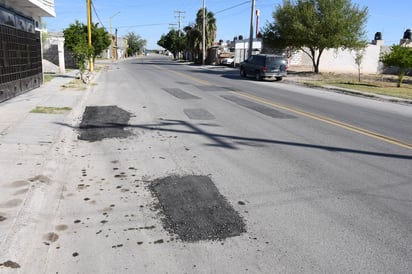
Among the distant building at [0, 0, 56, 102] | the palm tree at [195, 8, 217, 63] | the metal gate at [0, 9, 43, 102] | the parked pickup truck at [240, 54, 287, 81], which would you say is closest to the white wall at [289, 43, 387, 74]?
the palm tree at [195, 8, 217, 63]

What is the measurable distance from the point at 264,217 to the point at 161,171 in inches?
83.2

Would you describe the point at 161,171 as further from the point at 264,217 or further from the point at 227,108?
the point at 227,108

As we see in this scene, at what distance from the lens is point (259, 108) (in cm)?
1266

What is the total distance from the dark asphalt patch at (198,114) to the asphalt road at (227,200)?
1218 mm

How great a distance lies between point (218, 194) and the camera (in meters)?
4.90

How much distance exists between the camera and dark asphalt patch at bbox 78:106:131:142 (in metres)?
8.23

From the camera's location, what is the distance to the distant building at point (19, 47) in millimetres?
12853

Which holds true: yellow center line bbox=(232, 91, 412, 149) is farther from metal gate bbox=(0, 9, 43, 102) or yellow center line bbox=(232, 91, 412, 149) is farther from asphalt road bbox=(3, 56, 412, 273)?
metal gate bbox=(0, 9, 43, 102)

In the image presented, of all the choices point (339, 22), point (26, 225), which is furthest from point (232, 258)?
point (339, 22)

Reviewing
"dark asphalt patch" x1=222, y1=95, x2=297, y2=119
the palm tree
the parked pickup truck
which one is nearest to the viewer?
"dark asphalt patch" x1=222, y1=95, x2=297, y2=119

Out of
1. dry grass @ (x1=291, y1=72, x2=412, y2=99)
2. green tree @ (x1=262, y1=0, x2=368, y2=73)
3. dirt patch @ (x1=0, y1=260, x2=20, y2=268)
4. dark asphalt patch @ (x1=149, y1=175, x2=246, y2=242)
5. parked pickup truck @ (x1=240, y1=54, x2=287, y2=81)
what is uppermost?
green tree @ (x1=262, y1=0, x2=368, y2=73)

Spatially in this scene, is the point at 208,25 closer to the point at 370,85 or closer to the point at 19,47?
the point at 370,85

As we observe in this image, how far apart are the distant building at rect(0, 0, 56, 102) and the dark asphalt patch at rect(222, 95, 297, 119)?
317 inches

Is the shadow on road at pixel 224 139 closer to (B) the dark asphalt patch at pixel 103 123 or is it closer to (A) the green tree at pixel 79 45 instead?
(B) the dark asphalt patch at pixel 103 123
